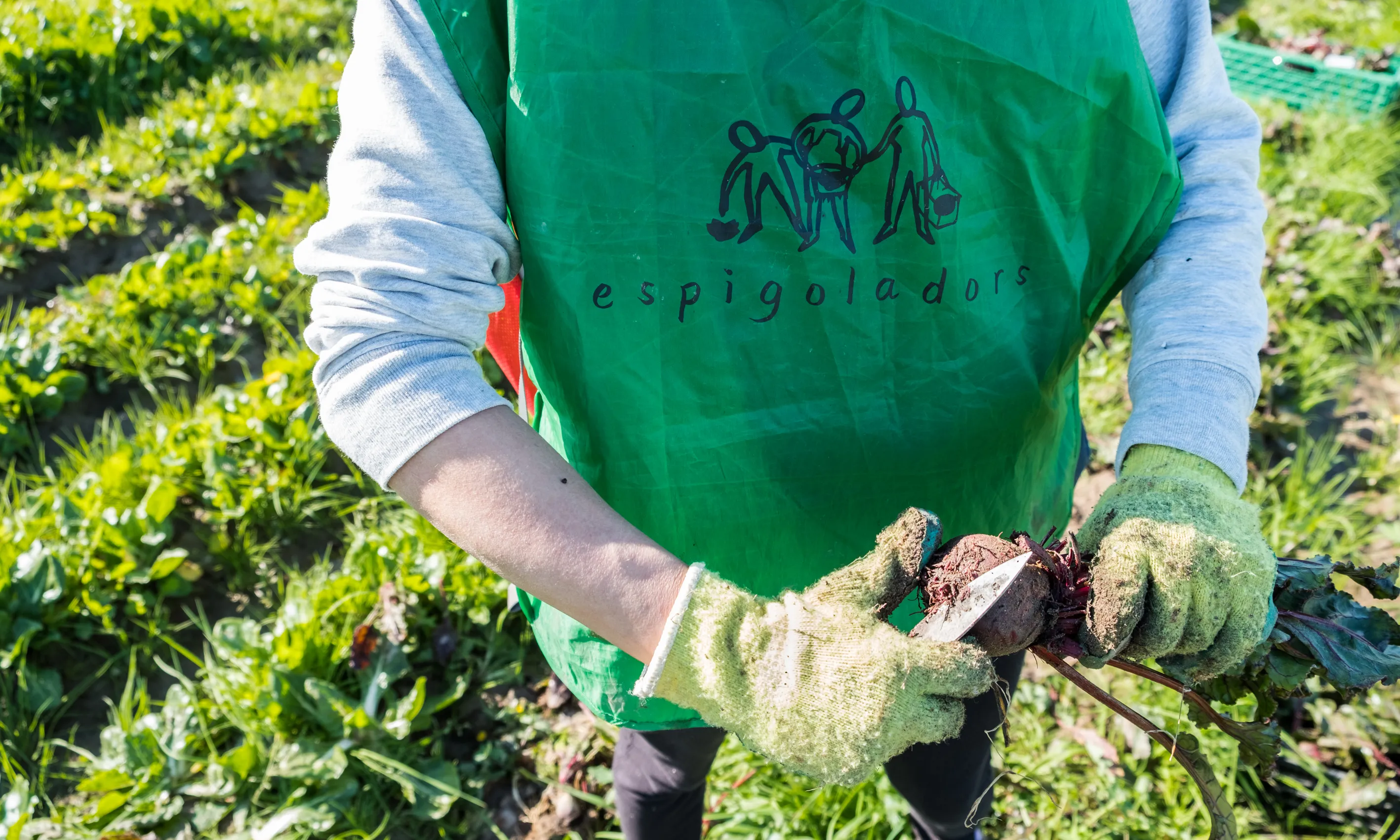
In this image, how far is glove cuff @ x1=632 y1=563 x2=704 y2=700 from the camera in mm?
1044

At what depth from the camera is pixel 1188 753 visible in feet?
4.49

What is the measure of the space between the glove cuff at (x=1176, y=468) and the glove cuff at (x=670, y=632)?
0.63 m

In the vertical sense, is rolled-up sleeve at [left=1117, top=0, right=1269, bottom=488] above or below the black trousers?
above

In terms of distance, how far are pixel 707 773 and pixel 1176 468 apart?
0.97 m

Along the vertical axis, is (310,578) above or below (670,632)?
below

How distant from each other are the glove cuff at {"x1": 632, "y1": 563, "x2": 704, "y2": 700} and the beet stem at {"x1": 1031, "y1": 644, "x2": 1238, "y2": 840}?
23.9 inches

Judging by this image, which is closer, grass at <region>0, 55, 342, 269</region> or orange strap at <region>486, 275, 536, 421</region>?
orange strap at <region>486, 275, 536, 421</region>

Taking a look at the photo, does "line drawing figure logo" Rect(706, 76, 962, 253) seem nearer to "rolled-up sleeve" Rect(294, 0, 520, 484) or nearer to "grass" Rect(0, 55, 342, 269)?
"rolled-up sleeve" Rect(294, 0, 520, 484)

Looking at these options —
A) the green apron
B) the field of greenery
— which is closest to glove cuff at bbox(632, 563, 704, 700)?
the green apron

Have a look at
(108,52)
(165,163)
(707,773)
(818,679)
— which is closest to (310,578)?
(707,773)

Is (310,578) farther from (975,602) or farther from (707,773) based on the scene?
(975,602)

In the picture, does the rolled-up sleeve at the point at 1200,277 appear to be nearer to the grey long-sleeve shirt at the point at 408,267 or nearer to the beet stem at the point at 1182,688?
the grey long-sleeve shirt at the point at 408,267

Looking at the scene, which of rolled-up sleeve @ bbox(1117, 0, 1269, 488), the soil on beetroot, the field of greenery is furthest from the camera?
the field of greenery

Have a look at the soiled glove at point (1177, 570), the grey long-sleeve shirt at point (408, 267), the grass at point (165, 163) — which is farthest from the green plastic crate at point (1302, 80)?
the grass at point (165, 163)
